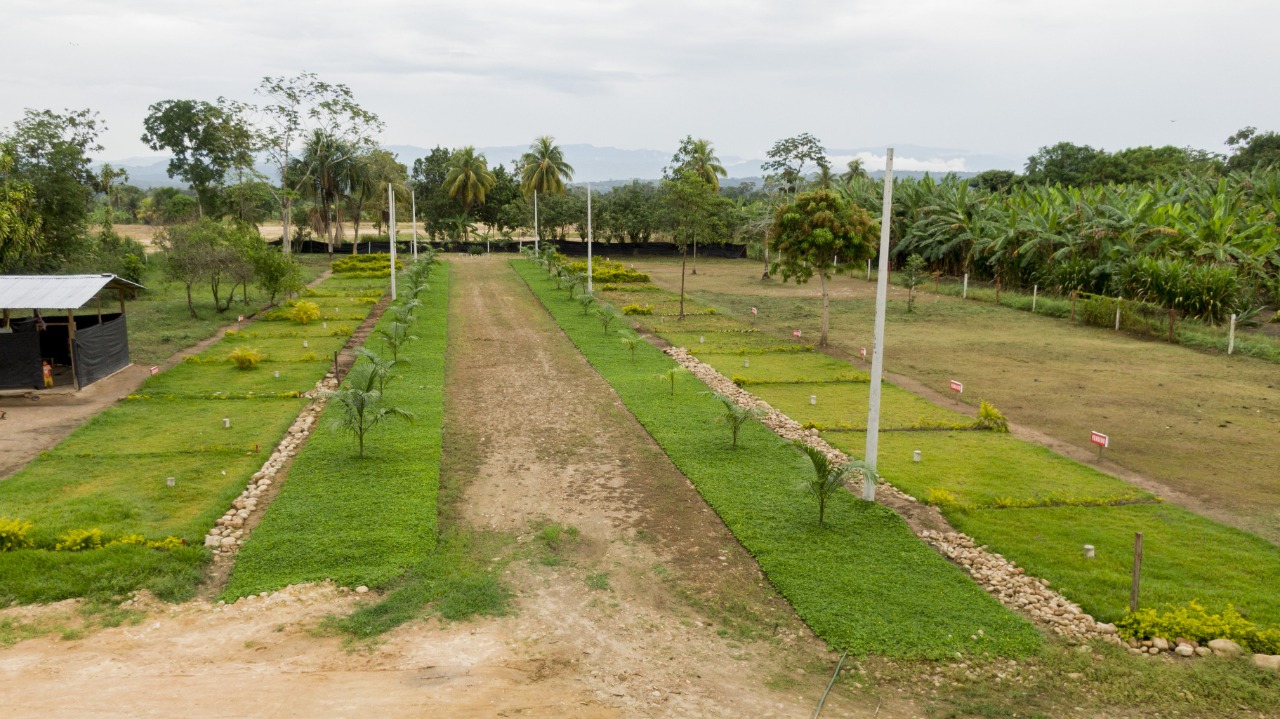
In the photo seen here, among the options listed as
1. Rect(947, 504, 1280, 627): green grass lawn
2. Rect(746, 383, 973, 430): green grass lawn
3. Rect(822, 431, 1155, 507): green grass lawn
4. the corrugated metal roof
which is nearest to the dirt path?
the corrugated metal roof

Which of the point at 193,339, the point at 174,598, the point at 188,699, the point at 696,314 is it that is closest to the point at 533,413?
the point at 174,598

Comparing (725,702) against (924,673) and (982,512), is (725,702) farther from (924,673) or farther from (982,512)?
(982,512)

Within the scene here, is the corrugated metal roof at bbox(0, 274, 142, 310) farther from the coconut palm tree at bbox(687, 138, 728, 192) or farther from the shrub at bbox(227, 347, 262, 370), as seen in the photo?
the coconut palm tree at bbox(687, 138, 728, 192)

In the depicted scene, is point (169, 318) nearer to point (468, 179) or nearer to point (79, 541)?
point (79, 541)

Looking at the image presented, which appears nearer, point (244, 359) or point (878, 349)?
point (878, 349)

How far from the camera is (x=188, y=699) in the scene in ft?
23.7

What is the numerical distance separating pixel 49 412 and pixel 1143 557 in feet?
62.0

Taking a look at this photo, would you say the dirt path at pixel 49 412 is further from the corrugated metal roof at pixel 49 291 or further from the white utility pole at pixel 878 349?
the white utility pole at pixel 878 349

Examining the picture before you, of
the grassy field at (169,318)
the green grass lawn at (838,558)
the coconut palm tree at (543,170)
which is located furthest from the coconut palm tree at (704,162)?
the green grass lawn at (838,558)

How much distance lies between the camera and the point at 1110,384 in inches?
812

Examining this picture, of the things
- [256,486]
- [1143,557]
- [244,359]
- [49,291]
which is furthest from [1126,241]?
[49,291]

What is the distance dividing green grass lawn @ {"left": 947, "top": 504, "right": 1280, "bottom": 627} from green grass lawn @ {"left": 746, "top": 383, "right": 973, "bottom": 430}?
16.1 ft

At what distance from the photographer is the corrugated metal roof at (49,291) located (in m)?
18.3

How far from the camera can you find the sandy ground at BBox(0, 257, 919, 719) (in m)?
7.34
